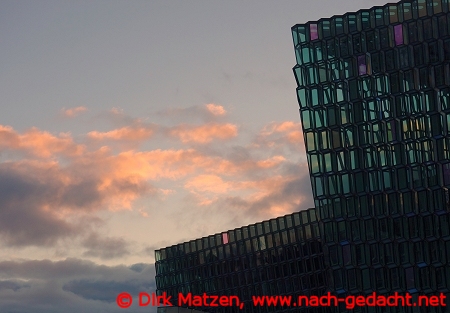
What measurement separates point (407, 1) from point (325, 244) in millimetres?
25865

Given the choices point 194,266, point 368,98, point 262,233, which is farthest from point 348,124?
point 194,266

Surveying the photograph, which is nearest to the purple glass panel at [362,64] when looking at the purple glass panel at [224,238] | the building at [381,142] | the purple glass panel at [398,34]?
the building at [381,142]

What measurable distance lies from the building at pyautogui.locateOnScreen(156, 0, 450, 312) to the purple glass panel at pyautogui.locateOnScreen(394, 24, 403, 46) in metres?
0.10

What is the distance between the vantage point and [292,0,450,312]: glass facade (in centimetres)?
8319

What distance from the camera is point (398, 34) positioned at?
85.2 meters

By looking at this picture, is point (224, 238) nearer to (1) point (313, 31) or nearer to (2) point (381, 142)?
(2) point (381, 142)

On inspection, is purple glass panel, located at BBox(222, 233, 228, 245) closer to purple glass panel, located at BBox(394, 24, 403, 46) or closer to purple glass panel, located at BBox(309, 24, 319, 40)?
purple glass panel, located at BBox(309, 24, 319, 40)

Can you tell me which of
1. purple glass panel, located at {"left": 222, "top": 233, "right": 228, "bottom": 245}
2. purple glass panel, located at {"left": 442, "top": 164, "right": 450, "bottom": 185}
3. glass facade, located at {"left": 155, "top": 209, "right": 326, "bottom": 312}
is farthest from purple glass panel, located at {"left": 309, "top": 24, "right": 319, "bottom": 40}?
purple glass panel, located at {"left": 222, "top": 233, "right": 228, "bottom": 245}

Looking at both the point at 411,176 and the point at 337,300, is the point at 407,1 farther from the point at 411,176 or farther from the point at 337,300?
the point at 337,300

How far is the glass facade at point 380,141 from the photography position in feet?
273

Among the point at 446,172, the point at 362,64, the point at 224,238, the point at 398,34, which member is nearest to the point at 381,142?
the point at 446,172

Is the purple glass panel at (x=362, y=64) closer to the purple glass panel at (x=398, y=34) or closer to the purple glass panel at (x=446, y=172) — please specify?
the purple glass panel at (x=398, y=34)

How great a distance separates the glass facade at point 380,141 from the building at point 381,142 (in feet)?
0.33

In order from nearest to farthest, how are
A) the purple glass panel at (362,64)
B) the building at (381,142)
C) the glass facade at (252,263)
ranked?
1. the building at (381,142)
2. the purple glass panel at (362,64)
3. the glass facade at (252,263)
